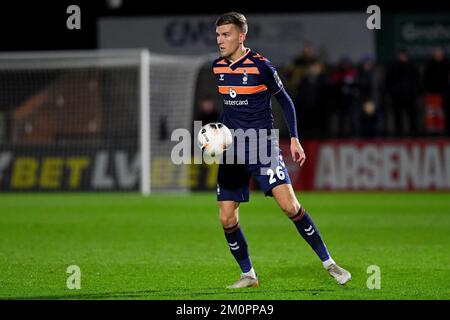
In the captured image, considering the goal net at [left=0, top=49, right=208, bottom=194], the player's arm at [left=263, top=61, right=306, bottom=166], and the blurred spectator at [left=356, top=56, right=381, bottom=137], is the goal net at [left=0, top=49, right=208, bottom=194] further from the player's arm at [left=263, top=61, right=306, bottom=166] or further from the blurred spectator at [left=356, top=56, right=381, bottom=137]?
the player's arm at [left=263, top=61, right=306, bottom=166]

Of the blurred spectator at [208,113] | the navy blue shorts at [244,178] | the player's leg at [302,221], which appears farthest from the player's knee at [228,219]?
the blurred spectator at [208,113]

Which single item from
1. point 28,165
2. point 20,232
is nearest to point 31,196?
point 28,165

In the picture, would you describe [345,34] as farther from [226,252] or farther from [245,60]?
[245,60]

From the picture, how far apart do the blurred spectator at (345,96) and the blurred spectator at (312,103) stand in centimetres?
26

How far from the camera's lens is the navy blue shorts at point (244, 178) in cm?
734

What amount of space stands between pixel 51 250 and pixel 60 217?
12.8 ft

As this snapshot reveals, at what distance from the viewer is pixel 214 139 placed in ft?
23.7

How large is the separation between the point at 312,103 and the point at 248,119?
12298 millimetres

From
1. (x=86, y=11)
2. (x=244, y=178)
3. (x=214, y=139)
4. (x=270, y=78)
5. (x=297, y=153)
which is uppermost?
(x=86, y=11)
